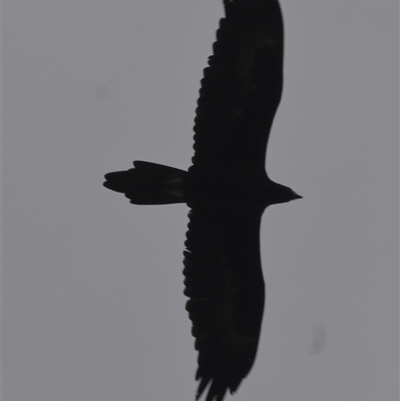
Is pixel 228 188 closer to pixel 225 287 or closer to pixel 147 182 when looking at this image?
pixel 147 182

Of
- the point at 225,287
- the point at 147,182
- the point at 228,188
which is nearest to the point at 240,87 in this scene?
the point at 228,188

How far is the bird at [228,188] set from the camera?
9086 mm

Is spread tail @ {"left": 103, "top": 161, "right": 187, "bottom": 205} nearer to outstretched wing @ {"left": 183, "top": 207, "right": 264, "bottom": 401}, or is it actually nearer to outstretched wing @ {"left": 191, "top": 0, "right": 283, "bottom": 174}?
outstretched wing @ {"left": 191, "top": 0, "right": 283, "bottom": 174}

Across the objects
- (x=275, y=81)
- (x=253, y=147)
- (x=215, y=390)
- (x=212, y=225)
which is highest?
(x=275, y=81)

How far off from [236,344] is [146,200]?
2032 mm

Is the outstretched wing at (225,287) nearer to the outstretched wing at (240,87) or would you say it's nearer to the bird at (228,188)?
the bird at (228,188)

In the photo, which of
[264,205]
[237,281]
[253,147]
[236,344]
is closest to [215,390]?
[236,344]

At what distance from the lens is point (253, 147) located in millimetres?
9484

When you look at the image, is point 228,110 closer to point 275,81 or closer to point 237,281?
point 275,81

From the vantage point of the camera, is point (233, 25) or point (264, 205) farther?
point (264, 205)

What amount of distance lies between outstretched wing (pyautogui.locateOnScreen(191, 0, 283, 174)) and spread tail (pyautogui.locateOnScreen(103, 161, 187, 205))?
0.31 metres

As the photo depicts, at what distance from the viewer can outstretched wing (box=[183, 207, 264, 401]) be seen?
9.61 metres

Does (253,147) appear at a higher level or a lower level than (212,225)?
higher

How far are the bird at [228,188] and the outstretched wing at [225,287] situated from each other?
12mm
